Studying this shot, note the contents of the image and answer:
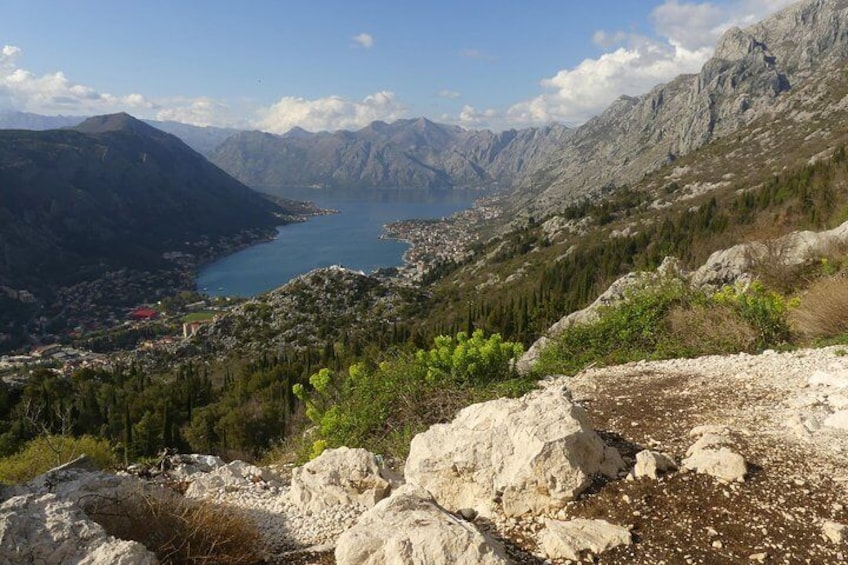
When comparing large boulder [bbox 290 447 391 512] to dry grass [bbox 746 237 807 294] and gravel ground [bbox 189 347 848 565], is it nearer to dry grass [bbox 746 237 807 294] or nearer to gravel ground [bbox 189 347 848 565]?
gravel ground [bbox 189 347 848 565]

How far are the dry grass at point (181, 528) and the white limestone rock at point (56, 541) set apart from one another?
13.0 inches

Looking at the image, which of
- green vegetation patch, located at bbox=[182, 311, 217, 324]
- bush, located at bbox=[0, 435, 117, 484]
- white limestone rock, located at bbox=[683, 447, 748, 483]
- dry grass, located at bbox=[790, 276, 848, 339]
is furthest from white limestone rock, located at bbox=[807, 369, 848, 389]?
green vegetation patch, located at bbox=[182, 311, 217, 324]

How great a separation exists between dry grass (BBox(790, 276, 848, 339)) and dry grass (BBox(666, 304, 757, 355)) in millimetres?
944

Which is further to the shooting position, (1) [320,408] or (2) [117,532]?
(1) [320,408]

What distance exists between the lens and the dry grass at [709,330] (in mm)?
9234

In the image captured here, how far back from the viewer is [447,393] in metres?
8.38

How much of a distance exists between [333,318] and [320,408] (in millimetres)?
63206

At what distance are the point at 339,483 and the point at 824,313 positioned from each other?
9.01m

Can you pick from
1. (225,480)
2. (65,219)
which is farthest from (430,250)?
(225,480)

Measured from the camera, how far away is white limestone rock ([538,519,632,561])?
3961mm

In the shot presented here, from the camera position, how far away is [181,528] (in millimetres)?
4383

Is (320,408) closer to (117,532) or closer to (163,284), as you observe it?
(117,532)

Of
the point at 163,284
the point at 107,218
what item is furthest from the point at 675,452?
the point at 107,218

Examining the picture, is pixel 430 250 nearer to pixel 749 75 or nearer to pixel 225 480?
pixel 749 75
